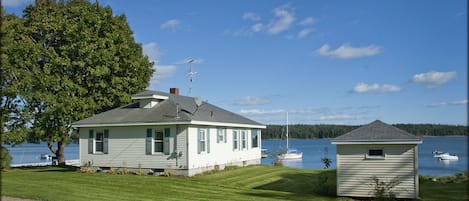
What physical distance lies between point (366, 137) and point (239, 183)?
6831 millimetres

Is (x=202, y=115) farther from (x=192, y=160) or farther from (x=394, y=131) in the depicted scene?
Answer: (x=394, y=131)

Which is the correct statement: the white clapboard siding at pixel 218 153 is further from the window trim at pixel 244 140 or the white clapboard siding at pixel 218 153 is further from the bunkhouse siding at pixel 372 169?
the bunkhouse siding at pixel 372 169

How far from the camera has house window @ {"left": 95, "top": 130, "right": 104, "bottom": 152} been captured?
26.8 meters

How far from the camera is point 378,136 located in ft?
59.7

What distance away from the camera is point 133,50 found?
34.2 metres

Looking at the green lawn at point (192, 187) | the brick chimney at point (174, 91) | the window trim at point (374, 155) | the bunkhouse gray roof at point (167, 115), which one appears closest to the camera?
the green lawn at point (192, 187)

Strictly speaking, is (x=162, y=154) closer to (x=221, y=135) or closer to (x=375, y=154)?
(x=221, y=135)

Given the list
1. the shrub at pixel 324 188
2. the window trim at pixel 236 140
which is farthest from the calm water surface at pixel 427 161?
the window trim at pixel 236 140

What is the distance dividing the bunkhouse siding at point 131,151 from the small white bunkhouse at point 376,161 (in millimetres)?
8705

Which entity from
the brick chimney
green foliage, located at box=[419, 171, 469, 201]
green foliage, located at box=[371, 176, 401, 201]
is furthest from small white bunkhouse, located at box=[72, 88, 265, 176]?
green foliage, located at box=[419, 171, 469, 201]

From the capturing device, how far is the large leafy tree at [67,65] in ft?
98.2

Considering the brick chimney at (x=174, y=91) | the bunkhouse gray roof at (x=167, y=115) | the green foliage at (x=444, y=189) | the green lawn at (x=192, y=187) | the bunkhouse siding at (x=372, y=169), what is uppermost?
the brick chimney at (x=174, y=91)

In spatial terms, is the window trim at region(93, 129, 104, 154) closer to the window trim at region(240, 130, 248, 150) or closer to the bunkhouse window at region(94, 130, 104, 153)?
the bunkhouse window at region(94, 130, 104, 153)

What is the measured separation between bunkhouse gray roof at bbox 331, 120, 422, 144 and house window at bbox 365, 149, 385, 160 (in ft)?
1.49
